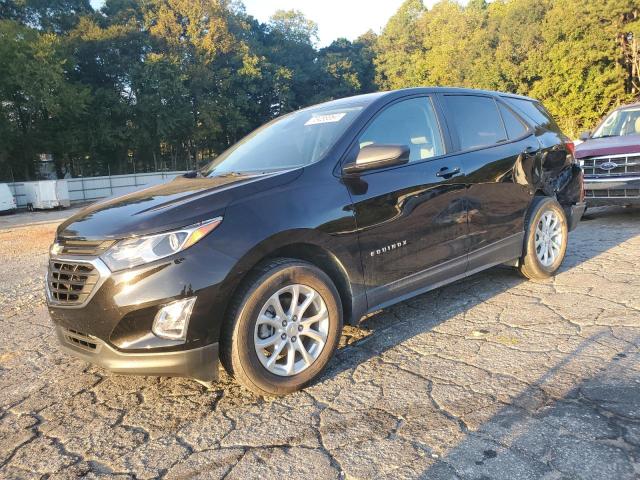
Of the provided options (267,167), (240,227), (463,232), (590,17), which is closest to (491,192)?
(463,232)

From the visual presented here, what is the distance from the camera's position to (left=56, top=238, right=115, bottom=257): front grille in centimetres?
260

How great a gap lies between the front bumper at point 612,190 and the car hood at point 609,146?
38cm

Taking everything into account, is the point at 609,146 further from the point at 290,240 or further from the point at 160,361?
the point at 160,361

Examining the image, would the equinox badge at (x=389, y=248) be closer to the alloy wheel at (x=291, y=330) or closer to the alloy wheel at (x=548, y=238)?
the alloy wheel at (x=291, y=330)

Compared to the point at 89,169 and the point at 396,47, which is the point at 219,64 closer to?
the point at 89,169

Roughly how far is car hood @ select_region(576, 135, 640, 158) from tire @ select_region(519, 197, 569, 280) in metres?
3.15

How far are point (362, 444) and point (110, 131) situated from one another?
35198 mm

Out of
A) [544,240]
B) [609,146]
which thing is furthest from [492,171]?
[609,146]

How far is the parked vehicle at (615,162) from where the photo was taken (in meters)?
7.09

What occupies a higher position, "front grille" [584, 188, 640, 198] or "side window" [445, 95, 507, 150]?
"side window" [445, 95, 507, 150]

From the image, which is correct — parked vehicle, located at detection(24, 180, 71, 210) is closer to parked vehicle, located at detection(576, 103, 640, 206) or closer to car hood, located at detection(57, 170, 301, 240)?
car hood, located at detection(57, 170, 301, 240)

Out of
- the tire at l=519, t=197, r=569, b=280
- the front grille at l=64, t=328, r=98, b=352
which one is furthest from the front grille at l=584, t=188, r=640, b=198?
the front grille at l=64, t=328, r=98, b=352

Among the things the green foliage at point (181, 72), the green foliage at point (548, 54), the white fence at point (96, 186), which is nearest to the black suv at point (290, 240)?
the white fence at point (96, 186)

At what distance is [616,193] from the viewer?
7250 mm
